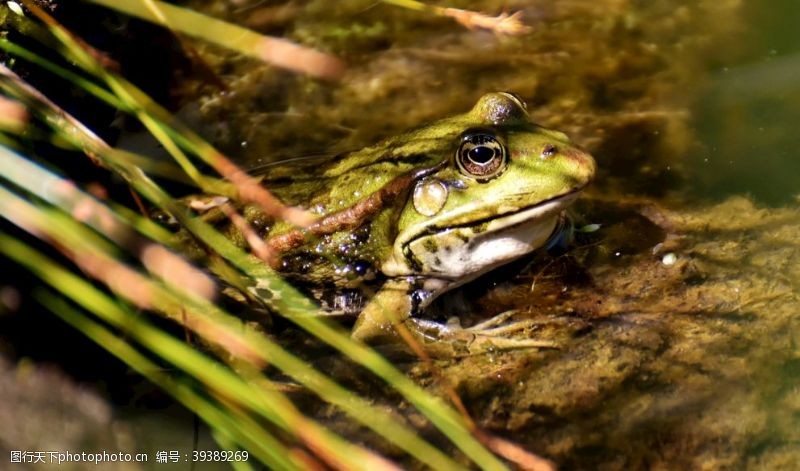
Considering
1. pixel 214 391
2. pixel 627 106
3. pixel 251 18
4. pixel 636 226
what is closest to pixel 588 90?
pixel 627 106

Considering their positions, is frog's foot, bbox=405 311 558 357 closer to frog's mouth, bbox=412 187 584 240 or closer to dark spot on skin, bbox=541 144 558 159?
frog's mouth, bbox=412 187 584 240

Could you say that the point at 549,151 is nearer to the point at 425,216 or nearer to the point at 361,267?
the point at 425,216

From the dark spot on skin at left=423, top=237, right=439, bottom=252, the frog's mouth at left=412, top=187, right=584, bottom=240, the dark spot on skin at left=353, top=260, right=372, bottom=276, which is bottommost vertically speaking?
the dark spot on skin at left=353, top=260, right=372, bottom=276

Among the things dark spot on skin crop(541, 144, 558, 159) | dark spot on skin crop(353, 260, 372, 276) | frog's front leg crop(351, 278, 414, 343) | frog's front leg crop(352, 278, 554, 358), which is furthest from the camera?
dark spot on skin crop(353, 260, 372, 276)

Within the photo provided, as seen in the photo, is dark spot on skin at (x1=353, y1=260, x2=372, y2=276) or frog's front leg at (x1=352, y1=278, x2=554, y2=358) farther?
dark spot on skin at (x1=353, y1=260, x2=372, y2=276)

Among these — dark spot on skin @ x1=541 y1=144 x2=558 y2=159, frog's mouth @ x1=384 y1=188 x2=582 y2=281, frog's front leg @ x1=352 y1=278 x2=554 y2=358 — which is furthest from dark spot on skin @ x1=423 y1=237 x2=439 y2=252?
dark spot on skin @ x1=541 y1=144 x2=558 y2=159

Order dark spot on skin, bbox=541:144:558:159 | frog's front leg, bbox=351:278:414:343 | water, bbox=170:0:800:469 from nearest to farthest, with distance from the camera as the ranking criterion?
water, bbox=170:0:800:469
dark spot on skin, bbox=541:144:558:159
frog's front leg, bbox=351:278:414:343

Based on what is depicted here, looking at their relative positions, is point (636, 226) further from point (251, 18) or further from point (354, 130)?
point (251, 18)

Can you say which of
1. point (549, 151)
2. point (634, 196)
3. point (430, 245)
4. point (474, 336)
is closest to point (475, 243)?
point (430, 245)
